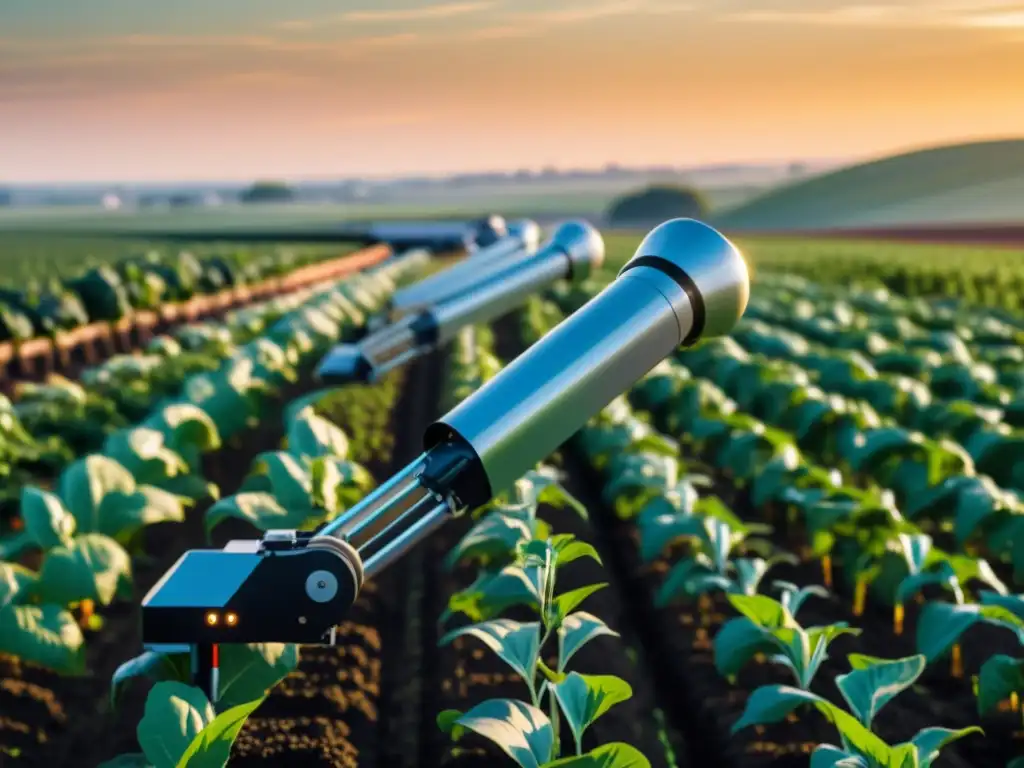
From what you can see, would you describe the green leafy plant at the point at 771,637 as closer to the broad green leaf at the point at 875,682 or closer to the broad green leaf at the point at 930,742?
the broad green leaf at the point at 875,682

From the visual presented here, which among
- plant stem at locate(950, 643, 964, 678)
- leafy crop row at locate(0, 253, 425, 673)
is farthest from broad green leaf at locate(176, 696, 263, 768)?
plant stem at locate(950, 643, 964, 678)

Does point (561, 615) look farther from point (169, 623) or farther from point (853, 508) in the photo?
point (853, 508)

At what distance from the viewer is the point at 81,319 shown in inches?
501

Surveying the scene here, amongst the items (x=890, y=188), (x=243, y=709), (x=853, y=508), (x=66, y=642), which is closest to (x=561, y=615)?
(x=243, y=709)

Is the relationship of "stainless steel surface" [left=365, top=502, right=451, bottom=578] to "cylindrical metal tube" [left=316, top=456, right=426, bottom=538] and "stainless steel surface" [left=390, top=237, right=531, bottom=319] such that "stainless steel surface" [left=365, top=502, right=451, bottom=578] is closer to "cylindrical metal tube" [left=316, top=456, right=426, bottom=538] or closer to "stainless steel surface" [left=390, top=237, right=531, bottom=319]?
"cylindrical metal tube" [left=316, top=456, right=426, bottom=538]

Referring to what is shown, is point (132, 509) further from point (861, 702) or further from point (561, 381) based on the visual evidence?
point (561, 381)

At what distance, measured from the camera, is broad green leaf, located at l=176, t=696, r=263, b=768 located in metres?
2.15

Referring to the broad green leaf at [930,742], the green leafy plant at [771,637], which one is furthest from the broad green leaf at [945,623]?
the broad green leaf at [930,742]

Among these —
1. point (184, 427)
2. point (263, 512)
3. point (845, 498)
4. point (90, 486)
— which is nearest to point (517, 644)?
point (263, 512)

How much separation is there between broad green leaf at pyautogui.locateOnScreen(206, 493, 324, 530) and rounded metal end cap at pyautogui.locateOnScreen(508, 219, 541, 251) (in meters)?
1.25

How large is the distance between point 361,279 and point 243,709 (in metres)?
13.7

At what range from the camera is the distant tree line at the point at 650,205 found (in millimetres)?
85562

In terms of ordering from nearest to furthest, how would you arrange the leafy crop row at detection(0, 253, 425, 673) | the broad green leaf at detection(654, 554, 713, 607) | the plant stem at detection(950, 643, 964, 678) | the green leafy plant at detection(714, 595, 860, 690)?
the green leafy plant at detection(714, 595, 860, 690) → the leafy crop row at detection(0, 253, 425, 673) → the broad green leaf at detection(654, 554, 713, 607) → the plant stem at detection(950, 643, 964, 678)

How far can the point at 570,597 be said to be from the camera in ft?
9.60
